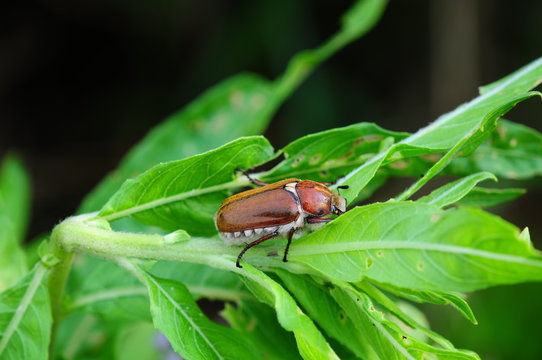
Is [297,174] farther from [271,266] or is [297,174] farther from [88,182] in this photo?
[88,182]

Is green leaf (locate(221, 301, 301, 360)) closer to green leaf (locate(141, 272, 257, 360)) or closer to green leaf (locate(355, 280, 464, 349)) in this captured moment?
Result: green leaf (locate(141, 272, 257, 360))

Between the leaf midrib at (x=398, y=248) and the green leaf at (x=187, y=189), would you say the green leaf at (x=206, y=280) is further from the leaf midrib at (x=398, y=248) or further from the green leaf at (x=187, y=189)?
the leaf midrib at (x=398, y=248)

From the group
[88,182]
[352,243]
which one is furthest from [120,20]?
[352,243]

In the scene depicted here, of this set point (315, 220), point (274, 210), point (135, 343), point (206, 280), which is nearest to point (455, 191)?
point (315, 220)

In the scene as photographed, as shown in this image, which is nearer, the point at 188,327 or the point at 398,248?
the point at 398,248

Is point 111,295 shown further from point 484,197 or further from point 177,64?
point 177,64

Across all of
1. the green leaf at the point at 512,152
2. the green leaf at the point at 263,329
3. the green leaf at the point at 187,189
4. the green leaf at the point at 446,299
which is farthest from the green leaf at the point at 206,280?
the green leaf at the point at 512,152

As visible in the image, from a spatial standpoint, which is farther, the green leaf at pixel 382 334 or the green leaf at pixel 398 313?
the green leaf at pixel 398 313
